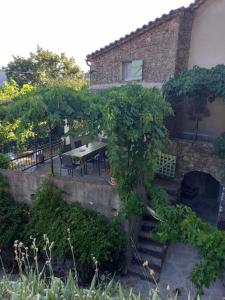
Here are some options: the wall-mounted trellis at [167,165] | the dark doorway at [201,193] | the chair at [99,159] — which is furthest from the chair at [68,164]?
the dark doorway at [201,193]

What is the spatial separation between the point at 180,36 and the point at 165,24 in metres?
1.13

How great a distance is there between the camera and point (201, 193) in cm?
1617

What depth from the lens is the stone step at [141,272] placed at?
9906mm

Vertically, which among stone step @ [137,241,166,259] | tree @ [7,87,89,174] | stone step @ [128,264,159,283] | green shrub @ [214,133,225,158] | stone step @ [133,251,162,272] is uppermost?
tree @ [7,87,89,174]

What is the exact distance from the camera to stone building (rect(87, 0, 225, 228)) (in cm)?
1254

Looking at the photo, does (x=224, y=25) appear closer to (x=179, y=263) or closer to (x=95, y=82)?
(x=95, y=82)

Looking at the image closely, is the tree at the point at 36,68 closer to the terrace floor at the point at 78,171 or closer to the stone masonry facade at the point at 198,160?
the terrace floor at the point at 78,171

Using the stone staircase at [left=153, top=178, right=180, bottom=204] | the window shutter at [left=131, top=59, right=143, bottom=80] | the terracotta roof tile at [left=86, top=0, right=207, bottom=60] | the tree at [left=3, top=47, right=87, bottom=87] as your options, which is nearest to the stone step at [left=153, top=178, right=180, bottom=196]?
the stone staircase at [left=153, top=178, right=180, bottom=204]

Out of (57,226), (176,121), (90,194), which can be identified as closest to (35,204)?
(57,226)

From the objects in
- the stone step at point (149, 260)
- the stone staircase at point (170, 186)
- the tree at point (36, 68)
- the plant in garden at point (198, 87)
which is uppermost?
the tree at point (36, 68)

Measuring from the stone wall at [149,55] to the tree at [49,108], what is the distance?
6293 millimetres

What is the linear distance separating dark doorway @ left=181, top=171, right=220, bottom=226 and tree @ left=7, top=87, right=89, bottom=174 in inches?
346

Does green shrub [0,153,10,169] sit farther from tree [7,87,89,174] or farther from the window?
the window

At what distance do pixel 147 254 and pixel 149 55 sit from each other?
1111cm
